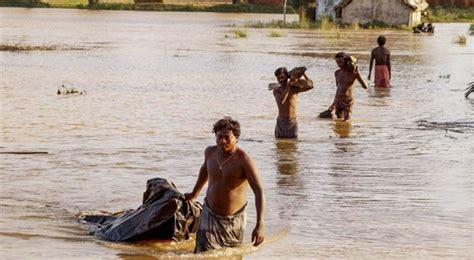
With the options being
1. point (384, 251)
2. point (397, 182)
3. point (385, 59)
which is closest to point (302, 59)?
point (385, 59)

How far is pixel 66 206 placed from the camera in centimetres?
1005

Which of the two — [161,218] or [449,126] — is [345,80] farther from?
[161,218]

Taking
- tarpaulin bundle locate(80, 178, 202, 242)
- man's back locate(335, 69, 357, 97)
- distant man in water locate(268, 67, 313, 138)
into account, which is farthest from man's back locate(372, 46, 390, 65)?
tarpaulin bundle locate(80, 178, 202, 242)

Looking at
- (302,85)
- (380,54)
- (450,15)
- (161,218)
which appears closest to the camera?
(161,218)

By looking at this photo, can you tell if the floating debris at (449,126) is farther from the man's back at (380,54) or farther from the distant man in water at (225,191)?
the distant man in water at (225,191)

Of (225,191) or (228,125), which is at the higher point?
(228,125)

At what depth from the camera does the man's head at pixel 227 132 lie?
728 cm

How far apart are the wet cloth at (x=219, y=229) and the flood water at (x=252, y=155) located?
0.17m

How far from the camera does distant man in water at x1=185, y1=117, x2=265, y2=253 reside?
24.2 ft

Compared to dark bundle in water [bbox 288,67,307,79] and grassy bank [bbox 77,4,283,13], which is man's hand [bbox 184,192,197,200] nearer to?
dark bundle in water [bbox 288,67,307,79]

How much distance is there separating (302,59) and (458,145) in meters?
16.8

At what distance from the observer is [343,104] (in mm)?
15586

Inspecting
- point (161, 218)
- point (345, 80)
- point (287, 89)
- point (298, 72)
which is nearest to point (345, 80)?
point (345, 80)

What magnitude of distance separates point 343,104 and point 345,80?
0.52 meters
